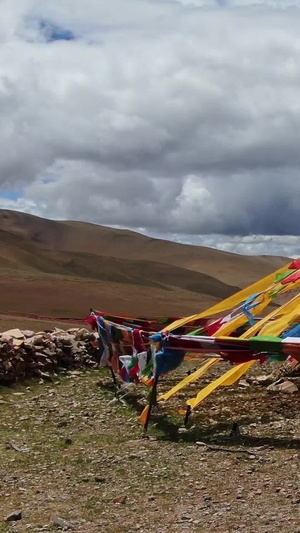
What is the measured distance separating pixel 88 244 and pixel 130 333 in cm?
13490

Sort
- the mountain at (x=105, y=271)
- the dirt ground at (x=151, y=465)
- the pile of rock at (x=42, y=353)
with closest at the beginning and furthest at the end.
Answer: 1. the dirt ground at (x=151, y=465)
2. the pile of rock at (x=42, y=353)
3. the mountain at (x=105, y=271)

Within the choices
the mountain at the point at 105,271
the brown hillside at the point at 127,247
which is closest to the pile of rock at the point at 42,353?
the mountain at the point at 105,271

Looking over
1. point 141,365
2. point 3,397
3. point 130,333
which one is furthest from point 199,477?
point 3,397

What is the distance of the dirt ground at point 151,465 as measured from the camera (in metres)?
5.04

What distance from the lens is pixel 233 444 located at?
278 inches

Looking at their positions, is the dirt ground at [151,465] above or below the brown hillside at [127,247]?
below

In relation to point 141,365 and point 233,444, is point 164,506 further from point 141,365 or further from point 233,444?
point 141,365

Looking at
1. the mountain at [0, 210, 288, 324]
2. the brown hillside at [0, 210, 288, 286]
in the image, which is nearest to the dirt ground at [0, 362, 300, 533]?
Answer: the mountain at [0, 210, 288, 324]

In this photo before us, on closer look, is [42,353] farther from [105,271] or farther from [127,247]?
[127,247]

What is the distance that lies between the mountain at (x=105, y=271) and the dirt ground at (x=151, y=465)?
28902mm

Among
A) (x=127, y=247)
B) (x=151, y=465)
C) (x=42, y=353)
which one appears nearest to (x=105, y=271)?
(x=127, y=247)

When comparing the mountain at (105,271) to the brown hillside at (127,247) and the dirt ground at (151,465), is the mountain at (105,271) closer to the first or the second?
the brown hillside at (127,247)

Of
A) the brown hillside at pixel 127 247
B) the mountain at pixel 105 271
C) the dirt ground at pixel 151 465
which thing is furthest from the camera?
the brown hillside at pixel 127 247

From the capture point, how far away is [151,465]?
21.2ft
